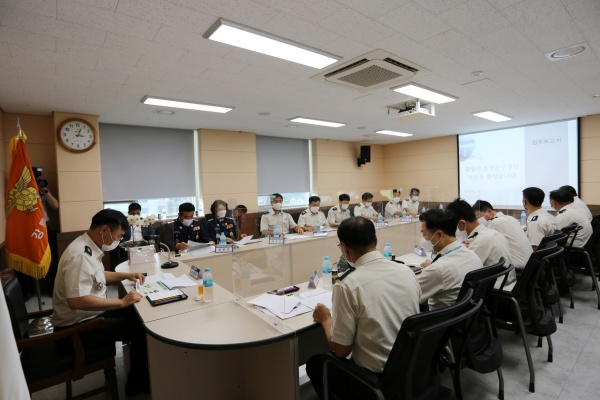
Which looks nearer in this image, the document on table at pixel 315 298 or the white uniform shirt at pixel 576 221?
the document on table at pixel 315 298

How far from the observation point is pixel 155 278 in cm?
248

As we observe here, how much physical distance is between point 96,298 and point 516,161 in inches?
321

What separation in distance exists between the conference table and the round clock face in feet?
10.7

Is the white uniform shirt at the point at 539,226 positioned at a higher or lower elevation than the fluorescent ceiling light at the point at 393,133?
lower

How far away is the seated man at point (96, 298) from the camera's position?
188 cm

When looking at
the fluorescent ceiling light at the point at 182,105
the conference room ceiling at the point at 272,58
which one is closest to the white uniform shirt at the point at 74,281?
the conference room ceiling at the point at 272,58

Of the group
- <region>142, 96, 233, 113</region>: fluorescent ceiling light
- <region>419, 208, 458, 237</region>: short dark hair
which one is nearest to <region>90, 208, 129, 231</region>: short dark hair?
<region>419, 208, 458, 237</region>: short dark hair

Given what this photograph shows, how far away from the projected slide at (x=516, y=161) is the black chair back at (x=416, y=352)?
6.97 m

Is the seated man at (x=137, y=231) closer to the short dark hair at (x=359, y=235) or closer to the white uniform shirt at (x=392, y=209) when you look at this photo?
the short dark hair at (x=359, y=235)

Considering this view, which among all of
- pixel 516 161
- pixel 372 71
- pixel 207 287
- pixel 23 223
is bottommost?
pixel 207 287

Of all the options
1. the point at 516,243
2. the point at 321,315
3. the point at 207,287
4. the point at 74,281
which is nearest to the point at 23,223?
the point at 74,281

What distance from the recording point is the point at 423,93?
4.18m

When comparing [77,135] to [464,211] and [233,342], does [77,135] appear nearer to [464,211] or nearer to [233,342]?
[233,342]

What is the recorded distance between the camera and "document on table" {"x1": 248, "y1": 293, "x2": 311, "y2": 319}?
1.74m
